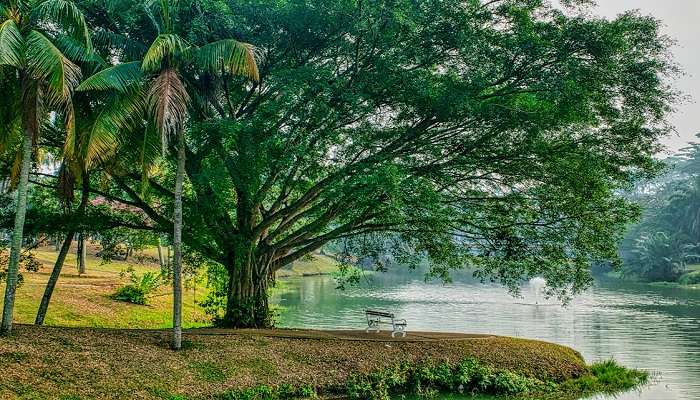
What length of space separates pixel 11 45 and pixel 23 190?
349 cm

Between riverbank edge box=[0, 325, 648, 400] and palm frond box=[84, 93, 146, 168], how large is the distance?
472 centimetres

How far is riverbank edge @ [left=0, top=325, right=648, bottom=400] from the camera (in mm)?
13539

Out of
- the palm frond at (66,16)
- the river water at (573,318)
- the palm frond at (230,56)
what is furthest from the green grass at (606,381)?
the palm frond at (66,16)

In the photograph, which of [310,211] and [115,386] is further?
[310,211]

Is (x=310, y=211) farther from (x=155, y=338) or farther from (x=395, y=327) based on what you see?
(x=155, y=338)

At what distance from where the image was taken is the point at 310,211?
65.4 ft

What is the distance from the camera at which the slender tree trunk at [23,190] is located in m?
14.7

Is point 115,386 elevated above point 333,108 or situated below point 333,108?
below

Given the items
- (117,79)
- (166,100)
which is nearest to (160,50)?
(166,100)

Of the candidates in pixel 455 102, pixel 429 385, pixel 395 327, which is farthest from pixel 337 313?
pixel 455 102

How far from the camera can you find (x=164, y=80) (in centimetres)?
1496

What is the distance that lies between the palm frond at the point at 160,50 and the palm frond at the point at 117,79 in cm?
35

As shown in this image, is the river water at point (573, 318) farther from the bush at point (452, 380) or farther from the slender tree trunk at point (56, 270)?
the slender tree trunk at point (56, 270)

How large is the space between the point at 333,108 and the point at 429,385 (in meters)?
8.66
